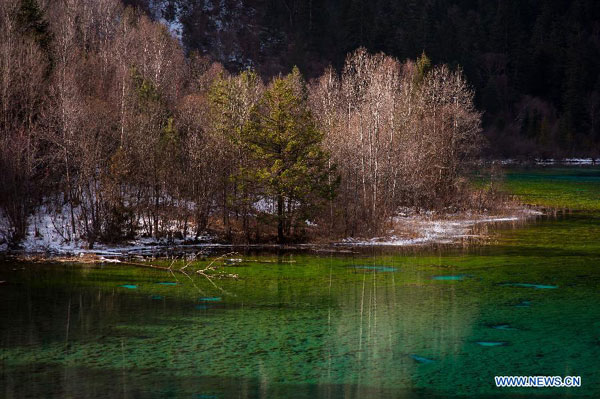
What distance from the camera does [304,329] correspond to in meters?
20.3

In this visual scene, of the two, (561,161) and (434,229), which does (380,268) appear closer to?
(434,229)

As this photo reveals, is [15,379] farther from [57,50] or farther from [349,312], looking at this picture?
[57,50]

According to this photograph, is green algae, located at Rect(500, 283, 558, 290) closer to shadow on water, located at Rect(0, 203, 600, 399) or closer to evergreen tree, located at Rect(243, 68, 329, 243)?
shadow on water, located at Rect(0, 203, 600, 399)

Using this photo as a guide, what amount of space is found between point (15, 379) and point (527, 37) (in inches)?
7042

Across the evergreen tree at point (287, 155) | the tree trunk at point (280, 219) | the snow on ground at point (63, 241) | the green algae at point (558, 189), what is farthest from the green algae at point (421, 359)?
the green algae at point (558, 189)

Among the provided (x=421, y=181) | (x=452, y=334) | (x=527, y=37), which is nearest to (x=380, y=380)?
(x=452, y=334)

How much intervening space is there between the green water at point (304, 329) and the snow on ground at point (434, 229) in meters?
6.06

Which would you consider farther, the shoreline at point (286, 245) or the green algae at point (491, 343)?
the shoreline at point (286, 245)

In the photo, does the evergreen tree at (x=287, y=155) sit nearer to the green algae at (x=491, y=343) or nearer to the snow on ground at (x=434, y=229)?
the snow on ground at (x=434, y=229)

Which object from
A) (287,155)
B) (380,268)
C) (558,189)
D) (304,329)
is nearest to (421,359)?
(304,329)

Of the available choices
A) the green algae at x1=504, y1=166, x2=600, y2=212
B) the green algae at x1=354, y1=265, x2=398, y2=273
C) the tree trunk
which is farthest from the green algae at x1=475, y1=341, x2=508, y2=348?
the green algae at x1=504, y1=166, x2=600, y2=212

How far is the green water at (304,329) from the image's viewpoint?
611 inches

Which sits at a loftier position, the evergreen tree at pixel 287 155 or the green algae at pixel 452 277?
the evergreen tree at pixel 287 155

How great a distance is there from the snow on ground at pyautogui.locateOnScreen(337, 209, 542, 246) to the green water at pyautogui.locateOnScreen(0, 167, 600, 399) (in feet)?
19.9
